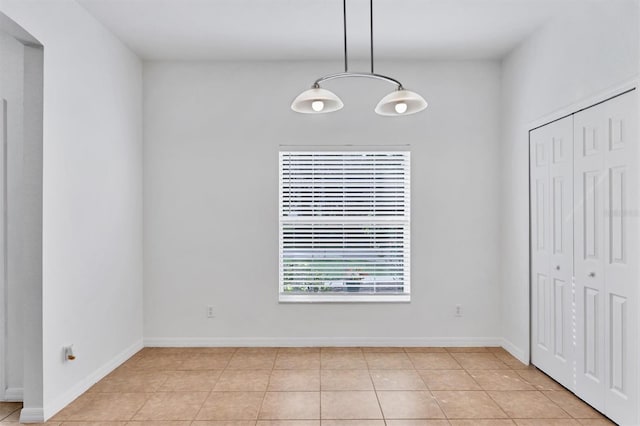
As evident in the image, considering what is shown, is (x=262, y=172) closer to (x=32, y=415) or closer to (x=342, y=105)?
(x=342, y=105)

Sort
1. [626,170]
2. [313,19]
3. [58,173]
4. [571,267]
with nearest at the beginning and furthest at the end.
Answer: [626,170] → [58,173] → [571,267] → [313,19]

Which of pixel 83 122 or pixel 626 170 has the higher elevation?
pixel 83 122

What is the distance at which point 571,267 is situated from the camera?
331cm

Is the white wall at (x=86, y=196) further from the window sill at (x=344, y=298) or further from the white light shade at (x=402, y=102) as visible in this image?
the white light shade at (x=402, y=102)

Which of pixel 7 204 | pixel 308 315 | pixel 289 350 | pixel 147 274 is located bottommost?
pixel 289 350

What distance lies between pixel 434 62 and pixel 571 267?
245 cm

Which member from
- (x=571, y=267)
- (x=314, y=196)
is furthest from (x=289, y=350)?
(x=571, y=267)

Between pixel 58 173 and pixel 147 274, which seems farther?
pixel 147 274

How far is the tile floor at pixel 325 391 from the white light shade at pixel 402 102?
2.03m

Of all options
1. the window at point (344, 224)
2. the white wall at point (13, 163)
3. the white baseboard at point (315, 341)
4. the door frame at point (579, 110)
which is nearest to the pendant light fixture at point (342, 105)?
the door frame at point (579, 110)

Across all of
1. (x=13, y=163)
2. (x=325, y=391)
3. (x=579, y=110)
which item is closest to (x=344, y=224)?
(x=325, y=391)

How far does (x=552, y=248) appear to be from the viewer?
11.8ft

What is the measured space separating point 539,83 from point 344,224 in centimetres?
221

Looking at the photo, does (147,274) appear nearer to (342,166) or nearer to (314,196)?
(314,196)
